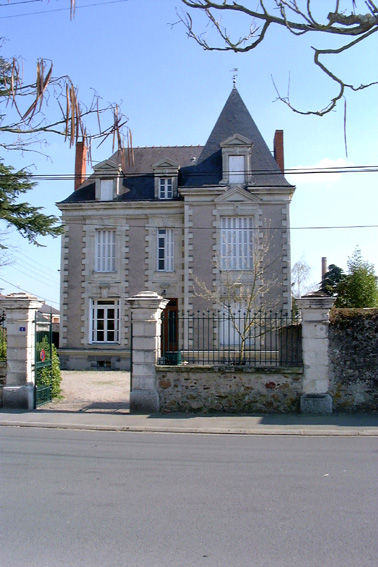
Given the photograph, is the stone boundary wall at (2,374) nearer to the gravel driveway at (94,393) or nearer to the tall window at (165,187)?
the gravel driveway at (94,393)

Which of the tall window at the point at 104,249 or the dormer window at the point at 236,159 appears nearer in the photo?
the dormer window at the point at 236,159

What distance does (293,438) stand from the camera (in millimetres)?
9789

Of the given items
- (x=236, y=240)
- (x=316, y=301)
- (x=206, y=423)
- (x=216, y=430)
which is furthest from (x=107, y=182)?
(x=216, y=430)

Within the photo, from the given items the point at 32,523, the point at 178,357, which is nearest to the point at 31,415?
the point at 178,357

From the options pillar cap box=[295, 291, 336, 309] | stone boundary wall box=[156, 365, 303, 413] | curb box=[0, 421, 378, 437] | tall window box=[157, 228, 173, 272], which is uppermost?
tall window box=[157, 228, 173, 272]

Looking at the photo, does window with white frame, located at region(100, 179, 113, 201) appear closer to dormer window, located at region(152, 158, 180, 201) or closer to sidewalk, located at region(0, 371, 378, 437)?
dormer window, located at region(152, 158, 180, 201)

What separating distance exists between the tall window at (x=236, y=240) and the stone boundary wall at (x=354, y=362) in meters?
12.4

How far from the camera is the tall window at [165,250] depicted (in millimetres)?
26000

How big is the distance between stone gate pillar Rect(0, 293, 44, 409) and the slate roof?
13.2m

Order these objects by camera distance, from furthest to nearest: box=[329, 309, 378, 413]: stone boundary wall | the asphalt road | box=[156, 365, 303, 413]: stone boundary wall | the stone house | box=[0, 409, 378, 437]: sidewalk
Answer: the stone house < box=[156, 365, 303, 413]: stone boundary wall < box=[329, 309, 378, 413]: stone boundary wall < box=[0, 409, 378, 437]: sidewalk < the asphalt road

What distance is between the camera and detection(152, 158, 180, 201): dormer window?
1029 inches

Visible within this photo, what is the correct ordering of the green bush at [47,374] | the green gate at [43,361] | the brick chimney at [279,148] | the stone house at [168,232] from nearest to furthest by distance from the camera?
the green gate at [43,361]
the green bush at [47,374]
the stone house at [168,232]
the brick chimney at [279,148]

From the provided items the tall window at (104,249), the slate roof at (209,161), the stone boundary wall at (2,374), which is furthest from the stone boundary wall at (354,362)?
the tall window at (104,249)

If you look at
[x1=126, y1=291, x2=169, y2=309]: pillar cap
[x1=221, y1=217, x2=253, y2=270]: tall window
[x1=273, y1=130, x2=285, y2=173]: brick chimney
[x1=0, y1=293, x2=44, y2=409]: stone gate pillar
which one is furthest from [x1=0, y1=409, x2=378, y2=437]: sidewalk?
[x1=273, y1=130, x2=285, y2=173]: brick chimney
